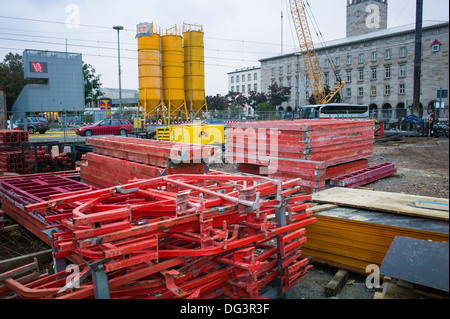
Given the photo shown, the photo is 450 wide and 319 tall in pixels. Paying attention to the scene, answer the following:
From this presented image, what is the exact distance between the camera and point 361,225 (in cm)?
441

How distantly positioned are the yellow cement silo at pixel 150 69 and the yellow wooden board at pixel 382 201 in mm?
24534

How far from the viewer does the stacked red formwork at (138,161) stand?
5.93 meters

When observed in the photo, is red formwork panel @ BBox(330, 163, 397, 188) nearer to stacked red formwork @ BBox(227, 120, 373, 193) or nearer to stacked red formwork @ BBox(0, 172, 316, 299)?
stacked red formwork @ BBox(227, 120, 373, 193)

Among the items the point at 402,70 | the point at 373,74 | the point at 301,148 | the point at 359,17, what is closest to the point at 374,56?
the point at 373,74

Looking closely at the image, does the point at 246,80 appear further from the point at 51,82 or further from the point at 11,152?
the point at 11,152

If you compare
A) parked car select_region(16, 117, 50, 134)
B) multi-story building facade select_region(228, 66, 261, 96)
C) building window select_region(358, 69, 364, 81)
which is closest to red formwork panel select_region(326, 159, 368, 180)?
parked car select_region(16, 117, 50, 134)

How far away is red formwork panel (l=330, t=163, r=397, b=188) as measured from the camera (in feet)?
27.9

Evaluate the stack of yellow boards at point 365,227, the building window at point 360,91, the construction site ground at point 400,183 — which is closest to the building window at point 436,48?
the construction site ground at point 400,183

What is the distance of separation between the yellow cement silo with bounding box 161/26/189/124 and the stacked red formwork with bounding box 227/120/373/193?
68.3 ft

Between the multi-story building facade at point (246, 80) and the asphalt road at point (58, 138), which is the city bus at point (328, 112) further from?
the multi-story building facade at point (246, 80)

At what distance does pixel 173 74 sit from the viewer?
29.3 m
